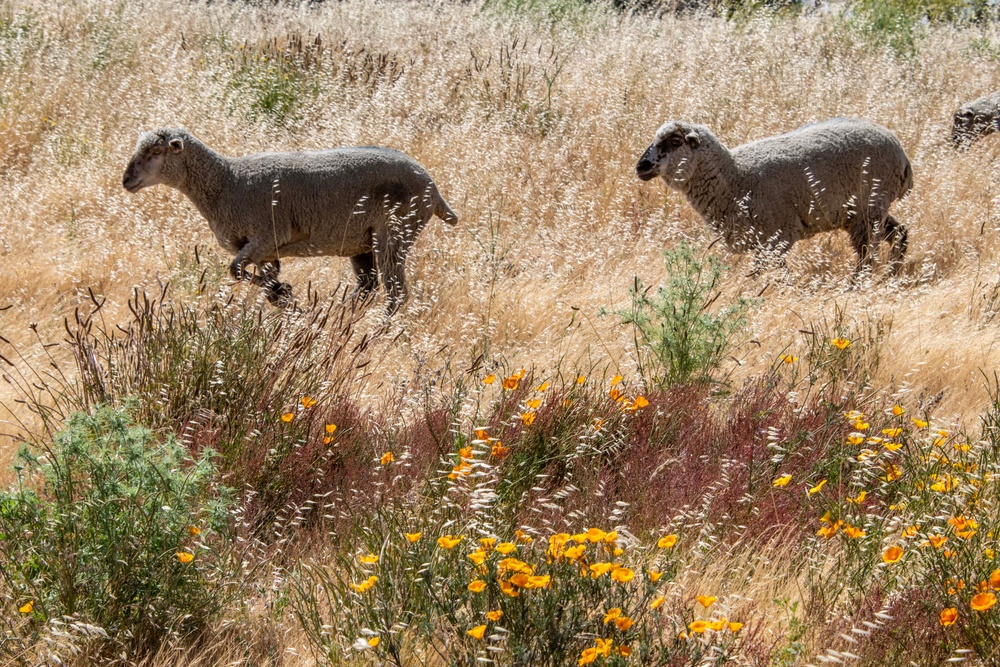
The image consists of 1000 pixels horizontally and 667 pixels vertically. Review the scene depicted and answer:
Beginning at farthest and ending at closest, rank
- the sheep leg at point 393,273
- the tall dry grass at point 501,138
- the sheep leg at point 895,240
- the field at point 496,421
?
the sheep leg at point 895,240, the sheep leg at point 393,273, the tall dry grass at point 501,138, the field at point 496,421

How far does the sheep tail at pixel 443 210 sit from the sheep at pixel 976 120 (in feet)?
18.2

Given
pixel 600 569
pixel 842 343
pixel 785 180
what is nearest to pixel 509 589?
pixel 600 569

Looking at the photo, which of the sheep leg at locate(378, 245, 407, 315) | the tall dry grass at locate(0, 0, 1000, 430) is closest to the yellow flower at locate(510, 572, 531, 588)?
the tall dry grass at locate(0, 0, 1000, 430)

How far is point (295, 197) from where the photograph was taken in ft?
24.2

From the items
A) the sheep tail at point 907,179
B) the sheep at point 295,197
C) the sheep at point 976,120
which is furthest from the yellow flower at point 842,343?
the sheep at point 976,120

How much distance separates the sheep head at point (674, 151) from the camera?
826cm

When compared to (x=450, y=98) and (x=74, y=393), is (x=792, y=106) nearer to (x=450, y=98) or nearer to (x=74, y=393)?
(x=450, y=98)

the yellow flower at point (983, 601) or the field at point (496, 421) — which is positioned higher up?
the yellow flower at point (983, 601)

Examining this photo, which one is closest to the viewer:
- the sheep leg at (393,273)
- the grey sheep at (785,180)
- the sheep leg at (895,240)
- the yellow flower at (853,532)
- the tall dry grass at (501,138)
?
the yellow flower at (853,532)

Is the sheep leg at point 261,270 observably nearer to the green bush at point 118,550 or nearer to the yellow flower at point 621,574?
the green bush at point 118,550

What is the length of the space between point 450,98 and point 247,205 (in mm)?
5057

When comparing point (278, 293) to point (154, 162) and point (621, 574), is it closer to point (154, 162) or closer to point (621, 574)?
point (154, 162)

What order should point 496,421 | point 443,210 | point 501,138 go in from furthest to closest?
point 501,138 → point 443,210 → point 496,421

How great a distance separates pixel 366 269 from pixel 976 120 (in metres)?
6.77
